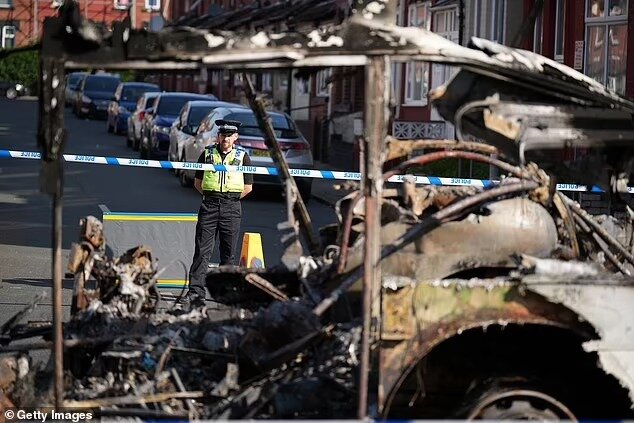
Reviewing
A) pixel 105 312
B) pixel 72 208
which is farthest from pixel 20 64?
pixel 105 312

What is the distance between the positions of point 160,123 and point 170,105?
175cm

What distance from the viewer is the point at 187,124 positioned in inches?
1051

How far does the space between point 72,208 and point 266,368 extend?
1505 centimetres

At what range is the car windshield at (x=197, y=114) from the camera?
1059 inches

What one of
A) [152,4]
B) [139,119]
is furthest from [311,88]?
[152,4]

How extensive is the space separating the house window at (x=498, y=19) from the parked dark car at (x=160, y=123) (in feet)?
27.9

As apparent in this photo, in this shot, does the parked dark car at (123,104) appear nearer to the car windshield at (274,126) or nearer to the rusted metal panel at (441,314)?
the car windshield at (274,126)

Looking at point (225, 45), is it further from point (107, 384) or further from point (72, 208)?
point (72, 208)

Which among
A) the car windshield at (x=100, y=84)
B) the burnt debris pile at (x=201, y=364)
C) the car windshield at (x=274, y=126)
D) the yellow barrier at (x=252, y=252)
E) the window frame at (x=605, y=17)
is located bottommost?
the yellow barrier at (x=252, y=252)

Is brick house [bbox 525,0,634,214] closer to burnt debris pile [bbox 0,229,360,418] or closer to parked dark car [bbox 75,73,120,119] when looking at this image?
burnt debris pile [bbox 0,229,360,418]

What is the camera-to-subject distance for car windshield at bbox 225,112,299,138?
75.7 ft

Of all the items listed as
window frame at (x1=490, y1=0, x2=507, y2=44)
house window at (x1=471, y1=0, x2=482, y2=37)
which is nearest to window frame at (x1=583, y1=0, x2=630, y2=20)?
window frame at (x1=490, y1=0, x2=507, y2=44)

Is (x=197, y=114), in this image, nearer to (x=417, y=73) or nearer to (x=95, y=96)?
(x=417, y=73)

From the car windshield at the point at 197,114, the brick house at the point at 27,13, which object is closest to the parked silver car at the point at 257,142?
the car windshield at the point at 197,114
